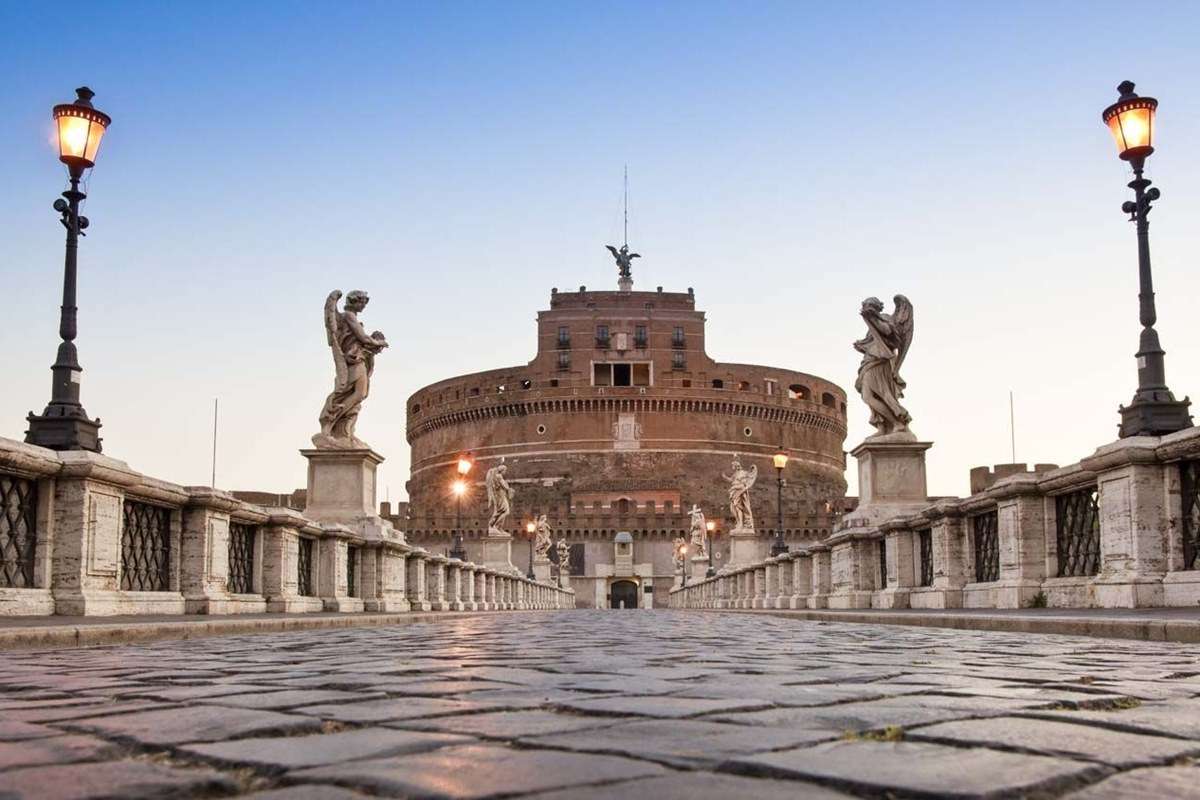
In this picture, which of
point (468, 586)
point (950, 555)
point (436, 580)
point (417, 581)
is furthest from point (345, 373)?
point (468, 586)

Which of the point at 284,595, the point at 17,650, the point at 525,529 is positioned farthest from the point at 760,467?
the point at 17,650

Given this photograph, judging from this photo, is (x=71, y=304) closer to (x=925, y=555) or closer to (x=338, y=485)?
(x=338, y=485)

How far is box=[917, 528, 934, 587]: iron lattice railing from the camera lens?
1337 cm

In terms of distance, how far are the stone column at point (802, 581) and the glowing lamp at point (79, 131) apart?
12437mm

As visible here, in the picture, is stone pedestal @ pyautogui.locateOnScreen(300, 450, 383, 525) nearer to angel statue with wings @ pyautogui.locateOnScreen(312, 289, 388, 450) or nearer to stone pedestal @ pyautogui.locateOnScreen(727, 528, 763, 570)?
angel statue with wings @ pyautogui.locateOnScreen(312, 289, 388, 450)

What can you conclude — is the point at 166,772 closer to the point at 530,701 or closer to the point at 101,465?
the point at 530,701

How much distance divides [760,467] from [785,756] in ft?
268

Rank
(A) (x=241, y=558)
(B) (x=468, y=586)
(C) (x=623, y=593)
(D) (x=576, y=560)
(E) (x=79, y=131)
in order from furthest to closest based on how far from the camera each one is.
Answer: (D) (x=576, y=560) < (C) (x=623, y=593) < (B) (x=468, y=586) < (A) (x=241, y=558) < (E) (x=79, y=131)

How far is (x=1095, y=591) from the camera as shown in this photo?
9.12 metres

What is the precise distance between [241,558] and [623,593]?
63935 mm

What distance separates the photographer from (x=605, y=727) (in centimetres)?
293

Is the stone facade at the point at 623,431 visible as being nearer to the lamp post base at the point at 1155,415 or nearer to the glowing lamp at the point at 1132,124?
the glowing lamp at the point at 1132,124

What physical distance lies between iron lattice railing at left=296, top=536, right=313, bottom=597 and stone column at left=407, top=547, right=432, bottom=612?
4.03 metres

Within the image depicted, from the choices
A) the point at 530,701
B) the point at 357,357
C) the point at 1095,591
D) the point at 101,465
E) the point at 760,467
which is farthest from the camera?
the point at 760,467
